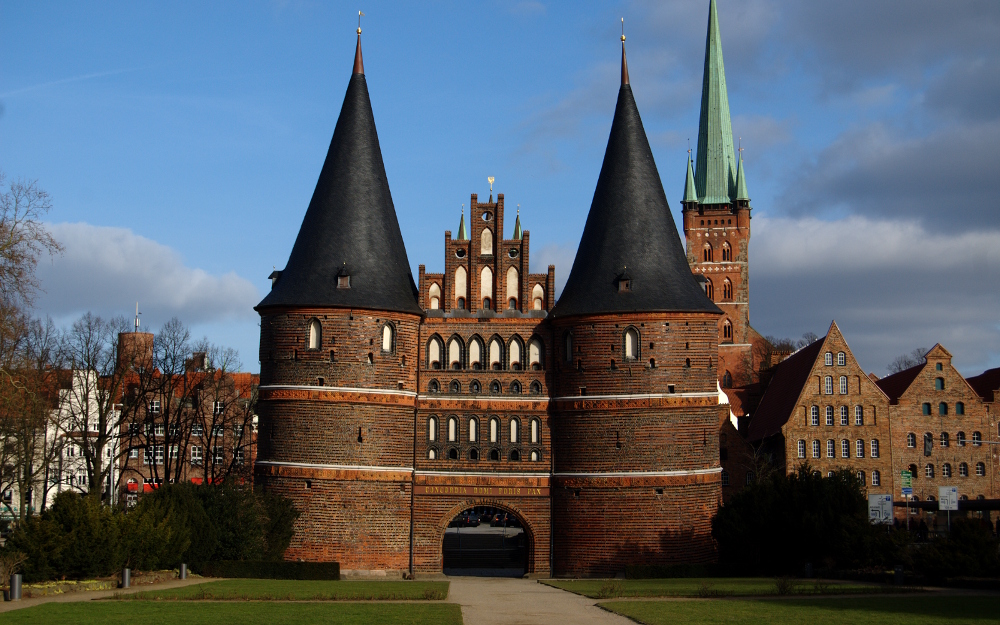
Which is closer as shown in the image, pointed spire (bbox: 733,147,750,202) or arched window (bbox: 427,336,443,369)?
arched window (bbox: 427,336,443,369)

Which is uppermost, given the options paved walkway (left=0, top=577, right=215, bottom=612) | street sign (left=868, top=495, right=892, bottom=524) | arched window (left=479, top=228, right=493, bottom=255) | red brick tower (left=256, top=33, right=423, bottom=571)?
arched window (left=479, top=228, right=493, bottom=255)

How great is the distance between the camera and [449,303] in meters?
39.3

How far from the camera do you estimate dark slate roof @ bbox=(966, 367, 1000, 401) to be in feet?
211

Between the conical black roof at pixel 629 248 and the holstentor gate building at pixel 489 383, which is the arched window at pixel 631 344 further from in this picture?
the conical black roof at pixel 629 248

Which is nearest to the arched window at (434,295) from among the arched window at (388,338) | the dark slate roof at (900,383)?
the arched window at (388,338)

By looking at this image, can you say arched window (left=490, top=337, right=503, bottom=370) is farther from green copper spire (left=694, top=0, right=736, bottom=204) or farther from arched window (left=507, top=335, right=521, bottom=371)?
green copper spire (left=694, top=0, right=736, bottom=204)

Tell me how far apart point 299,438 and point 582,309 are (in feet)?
34.8

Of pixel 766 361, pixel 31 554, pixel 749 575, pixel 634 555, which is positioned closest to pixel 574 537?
pixel 634 555

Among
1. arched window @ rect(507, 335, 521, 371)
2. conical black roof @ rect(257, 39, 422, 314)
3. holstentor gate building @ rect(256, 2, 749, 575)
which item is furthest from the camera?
arched window @ rect(507, 335, 521, 371)

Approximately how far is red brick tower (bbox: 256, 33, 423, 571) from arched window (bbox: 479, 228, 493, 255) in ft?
11.2

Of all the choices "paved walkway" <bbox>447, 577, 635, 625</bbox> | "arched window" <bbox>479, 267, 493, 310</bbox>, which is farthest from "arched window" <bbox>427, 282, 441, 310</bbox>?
"paved walkway" <bbox>447, 577, 635, 625</bbox>

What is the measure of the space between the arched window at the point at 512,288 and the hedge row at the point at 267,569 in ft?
36.5

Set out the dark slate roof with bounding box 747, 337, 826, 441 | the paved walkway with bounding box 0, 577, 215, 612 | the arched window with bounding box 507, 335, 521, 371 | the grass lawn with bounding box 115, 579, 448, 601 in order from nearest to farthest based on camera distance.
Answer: the paved walkway with bounding box 0, 577, 215, 612, the grass lawn with bounding box 115, 579, 448, 601, the arched window with bounding box 507, 335, 521, 371, the dark slate roof with bounding box 747, 337, 826, 441

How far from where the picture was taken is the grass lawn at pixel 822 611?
2091cm
